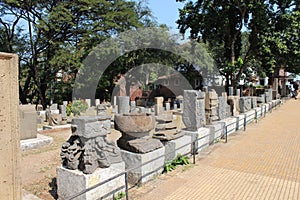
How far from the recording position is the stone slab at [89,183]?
388 cm

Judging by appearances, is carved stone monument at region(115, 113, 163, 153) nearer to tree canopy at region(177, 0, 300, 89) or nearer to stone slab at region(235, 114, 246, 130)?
stone slab at region(235, 114, 246, 130)

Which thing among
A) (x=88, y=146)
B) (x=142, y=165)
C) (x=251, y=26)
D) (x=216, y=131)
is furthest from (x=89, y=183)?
(x=251, y=26)

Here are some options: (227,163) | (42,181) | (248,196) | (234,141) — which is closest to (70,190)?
(42,181)

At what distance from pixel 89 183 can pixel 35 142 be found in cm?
562

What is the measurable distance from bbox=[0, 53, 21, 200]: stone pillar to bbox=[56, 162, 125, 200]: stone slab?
2.13 meters

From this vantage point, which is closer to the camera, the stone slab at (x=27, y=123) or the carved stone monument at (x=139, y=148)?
the carved stone monument at (x=139, y=148)

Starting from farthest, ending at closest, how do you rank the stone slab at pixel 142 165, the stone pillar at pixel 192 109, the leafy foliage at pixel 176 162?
the stone pillar at pixel 192 109
the leafy foliage at pixel 176 162
the stone slab at pixel 142 165

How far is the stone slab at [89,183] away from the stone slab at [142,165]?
532mm

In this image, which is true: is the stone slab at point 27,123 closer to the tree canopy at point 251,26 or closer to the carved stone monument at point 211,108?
the carved stone monument at point 211,108

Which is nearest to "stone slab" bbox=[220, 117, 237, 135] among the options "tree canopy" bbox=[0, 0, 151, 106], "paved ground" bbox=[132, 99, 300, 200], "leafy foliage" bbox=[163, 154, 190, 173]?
"paved ground" bbox=[132, 99, 300, 200]

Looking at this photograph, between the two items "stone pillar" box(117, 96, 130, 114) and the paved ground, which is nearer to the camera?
the paved ground

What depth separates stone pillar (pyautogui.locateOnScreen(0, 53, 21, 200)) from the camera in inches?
68.8

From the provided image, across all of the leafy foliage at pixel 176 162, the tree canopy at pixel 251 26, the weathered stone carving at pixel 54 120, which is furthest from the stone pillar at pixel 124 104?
the tree canopy at pixel 251 26

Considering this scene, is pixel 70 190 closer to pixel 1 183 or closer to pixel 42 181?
pixel 42 181
